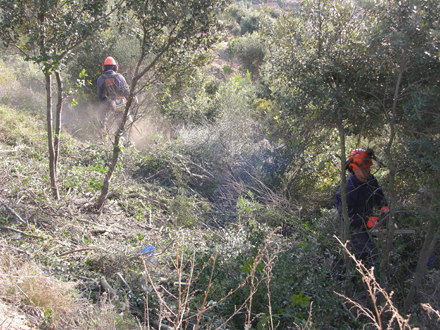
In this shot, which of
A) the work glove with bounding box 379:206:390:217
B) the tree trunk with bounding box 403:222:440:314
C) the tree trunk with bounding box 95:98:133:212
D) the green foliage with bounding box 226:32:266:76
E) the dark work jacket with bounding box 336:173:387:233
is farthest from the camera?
the green foliage with bounding box 226:32:266:76

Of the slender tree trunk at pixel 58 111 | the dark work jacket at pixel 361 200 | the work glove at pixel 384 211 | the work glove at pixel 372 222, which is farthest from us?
the slender tree trunk at pixel 58 111

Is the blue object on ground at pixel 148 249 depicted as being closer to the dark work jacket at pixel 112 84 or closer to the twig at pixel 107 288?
the twig at pixel 107 288

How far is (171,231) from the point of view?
14.3 feet

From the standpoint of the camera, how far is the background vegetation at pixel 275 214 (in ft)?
8.43

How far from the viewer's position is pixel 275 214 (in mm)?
4379

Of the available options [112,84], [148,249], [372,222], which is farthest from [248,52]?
[148,249]

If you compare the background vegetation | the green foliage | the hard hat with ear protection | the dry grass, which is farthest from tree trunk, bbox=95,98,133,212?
the green foliage

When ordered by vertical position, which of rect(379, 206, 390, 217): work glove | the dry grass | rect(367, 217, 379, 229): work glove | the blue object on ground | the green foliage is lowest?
the blue object on ground

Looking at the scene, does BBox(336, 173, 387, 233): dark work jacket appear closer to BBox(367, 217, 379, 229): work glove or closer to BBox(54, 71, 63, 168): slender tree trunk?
BBox(367, 217, 379, 229): work glove

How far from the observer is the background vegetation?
257 cm

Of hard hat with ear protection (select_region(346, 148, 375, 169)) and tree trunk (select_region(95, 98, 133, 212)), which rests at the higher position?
hard hat with ear protection (select_region(346, 148, 375, 169))

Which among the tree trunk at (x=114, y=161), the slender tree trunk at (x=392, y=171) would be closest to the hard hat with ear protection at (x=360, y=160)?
the slender tree trunk at (x=392, y=171)

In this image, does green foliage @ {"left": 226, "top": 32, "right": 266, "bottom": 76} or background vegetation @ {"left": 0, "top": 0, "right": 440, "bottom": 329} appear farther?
green foliage @ {"left": 226, "top": 32, "right": 266, "bottom": 76}

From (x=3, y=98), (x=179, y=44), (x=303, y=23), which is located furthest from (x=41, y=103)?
(x=303, y=23)
